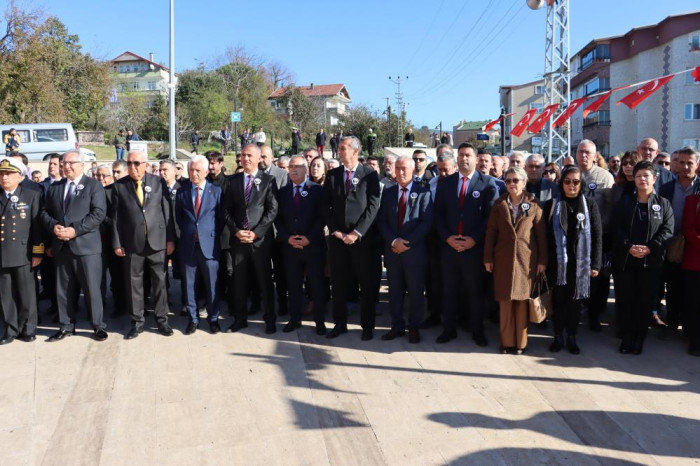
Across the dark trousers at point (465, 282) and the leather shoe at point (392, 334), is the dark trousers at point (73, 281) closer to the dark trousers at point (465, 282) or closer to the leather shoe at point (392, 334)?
the leather shoe at point (392, 334)

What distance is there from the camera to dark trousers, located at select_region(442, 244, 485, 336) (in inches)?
196

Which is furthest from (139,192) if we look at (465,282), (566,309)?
(566,309)

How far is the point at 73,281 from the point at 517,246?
4.45 metres

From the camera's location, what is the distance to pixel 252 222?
533 centimetres

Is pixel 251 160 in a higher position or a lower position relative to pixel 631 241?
higher

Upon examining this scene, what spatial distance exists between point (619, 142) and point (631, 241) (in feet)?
131

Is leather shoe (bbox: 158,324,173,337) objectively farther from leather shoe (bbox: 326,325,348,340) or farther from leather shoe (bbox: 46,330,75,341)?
leather shoe (bbox: 326,325,348,340)

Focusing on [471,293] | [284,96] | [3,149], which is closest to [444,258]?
[471,293]

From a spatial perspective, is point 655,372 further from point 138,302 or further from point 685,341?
point 138,302

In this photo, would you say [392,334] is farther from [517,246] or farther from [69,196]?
[69,196]

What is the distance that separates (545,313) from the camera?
4.73 meters

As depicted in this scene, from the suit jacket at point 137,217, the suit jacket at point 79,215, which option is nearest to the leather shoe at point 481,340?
the suit jacket at point 137,217

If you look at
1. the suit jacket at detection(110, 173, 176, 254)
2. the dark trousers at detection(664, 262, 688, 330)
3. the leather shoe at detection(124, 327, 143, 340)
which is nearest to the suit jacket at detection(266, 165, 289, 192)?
the suit jacket at detection(110, 173, 176, 254)

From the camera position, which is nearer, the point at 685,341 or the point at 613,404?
the point at 613,404
